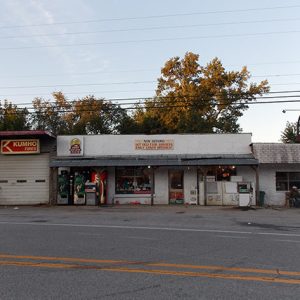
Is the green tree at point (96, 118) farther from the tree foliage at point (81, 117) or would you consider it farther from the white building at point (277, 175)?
the white building at point (277, 175)

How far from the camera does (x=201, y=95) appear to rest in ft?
152

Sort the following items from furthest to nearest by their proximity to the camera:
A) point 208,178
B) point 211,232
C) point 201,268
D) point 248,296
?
point 208,178, point 211,232, point 201,268, point 248,296

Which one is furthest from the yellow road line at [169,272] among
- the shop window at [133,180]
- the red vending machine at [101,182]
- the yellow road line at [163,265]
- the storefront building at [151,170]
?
the shop window at [133,180]

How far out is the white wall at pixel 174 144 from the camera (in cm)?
2688

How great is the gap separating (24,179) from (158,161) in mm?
8997

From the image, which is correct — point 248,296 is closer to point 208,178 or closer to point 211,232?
point 211,232

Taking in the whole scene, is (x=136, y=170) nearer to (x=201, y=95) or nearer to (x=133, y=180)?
(x=133, y=180)

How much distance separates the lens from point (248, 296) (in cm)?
571

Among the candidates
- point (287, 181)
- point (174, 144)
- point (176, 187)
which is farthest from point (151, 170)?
point (287, 181)

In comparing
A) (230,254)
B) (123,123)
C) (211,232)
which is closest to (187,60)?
(123,123)

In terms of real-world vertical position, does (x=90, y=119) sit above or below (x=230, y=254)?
above

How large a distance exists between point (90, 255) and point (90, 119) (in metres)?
43.7

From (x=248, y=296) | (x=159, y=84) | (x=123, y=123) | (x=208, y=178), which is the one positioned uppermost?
(x=159, y=84)

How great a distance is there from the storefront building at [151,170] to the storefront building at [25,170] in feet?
2.56
